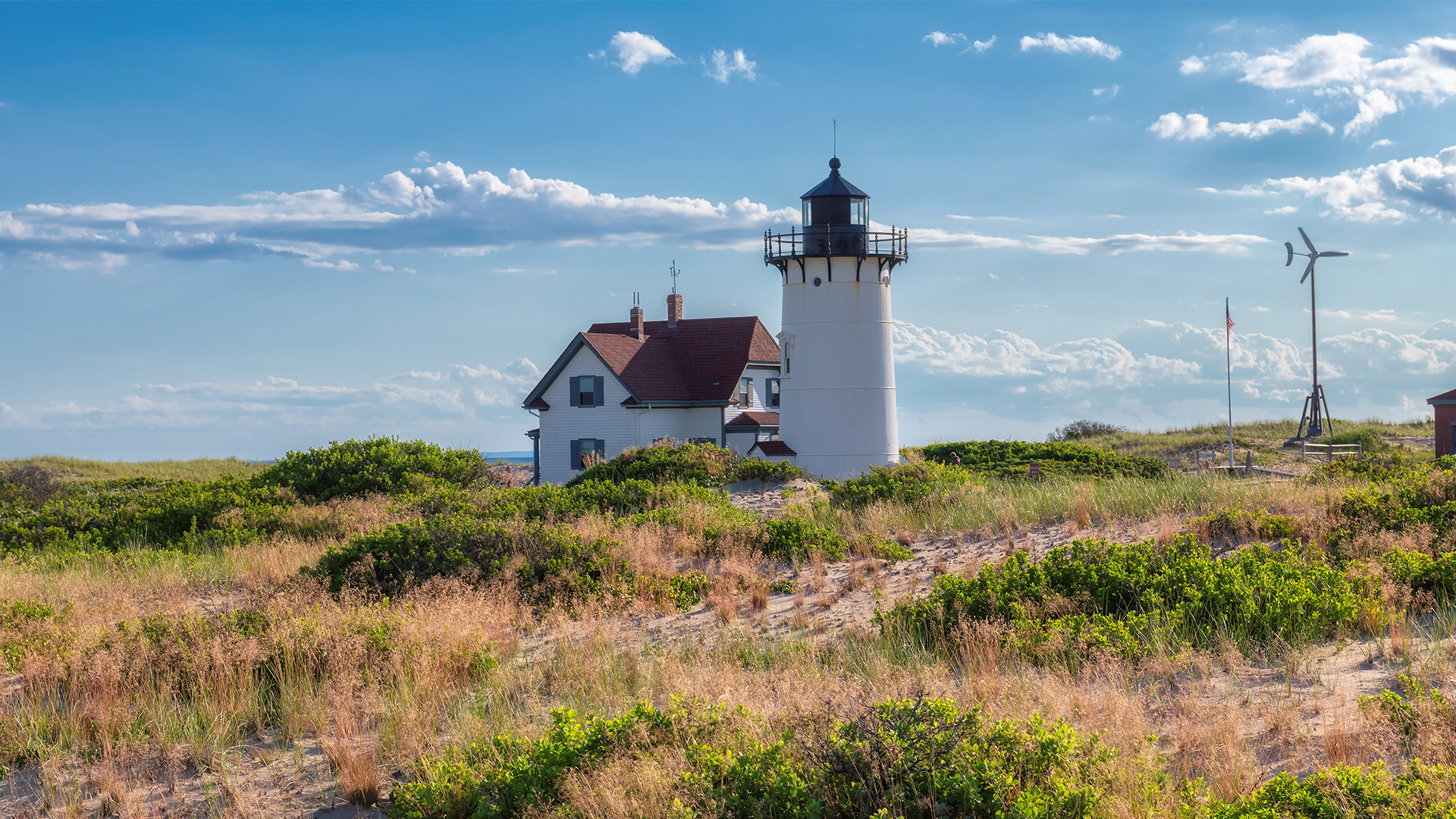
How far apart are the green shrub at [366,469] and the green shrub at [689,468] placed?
3610 millimetres

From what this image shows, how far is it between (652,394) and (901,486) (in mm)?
18537

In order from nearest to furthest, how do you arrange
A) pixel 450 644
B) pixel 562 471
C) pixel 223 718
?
pixel 223 718, pixel 450 644, pixel 562 471

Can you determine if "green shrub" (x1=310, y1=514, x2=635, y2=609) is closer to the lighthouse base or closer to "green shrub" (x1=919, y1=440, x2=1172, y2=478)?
"green shrub" (x1=919, y1=440, x2=1172, y2=478)

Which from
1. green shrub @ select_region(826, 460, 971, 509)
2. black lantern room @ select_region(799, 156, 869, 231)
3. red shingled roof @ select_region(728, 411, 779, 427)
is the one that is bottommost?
green shrub @ select_region(826, 460, 971, 509)

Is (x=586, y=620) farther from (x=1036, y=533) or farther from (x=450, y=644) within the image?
(x=1036, y=533)

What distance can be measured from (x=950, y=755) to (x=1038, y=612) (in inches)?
169

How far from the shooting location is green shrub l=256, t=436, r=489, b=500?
21.7m

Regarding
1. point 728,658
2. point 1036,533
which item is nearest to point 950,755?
point 728,658

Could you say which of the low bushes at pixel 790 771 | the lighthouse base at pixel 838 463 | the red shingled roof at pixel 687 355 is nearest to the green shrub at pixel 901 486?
the lighthouse base at pixel 838 463

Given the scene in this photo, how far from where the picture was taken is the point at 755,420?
124ft

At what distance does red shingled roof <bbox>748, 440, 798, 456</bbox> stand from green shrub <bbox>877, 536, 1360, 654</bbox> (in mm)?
23018

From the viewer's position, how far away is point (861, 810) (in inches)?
187

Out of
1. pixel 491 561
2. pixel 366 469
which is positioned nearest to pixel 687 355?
pixel 366 469

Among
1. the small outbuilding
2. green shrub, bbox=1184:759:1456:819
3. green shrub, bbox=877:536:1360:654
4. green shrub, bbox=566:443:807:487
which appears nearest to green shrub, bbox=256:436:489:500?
green shrub, bbox=566:443:807:487
